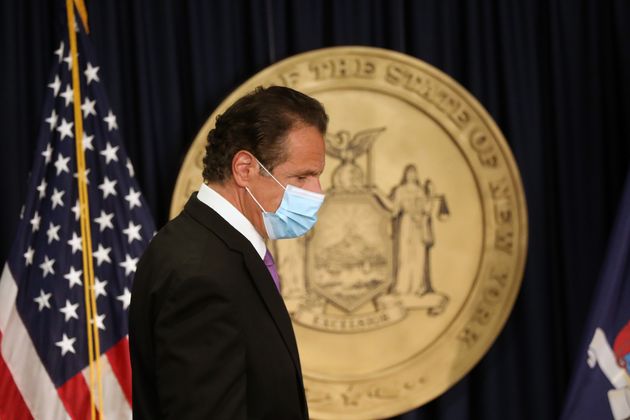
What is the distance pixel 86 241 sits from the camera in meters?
2.80

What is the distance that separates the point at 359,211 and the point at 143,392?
1.61 m

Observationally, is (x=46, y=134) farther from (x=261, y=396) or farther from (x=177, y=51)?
(x=261, y=396)

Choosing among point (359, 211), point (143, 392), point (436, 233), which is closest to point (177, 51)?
point (359, 211)

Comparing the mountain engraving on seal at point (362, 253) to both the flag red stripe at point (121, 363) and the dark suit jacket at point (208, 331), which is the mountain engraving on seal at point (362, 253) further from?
the dark suit jacket at point (208, 331)

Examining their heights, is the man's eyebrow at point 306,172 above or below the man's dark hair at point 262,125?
below

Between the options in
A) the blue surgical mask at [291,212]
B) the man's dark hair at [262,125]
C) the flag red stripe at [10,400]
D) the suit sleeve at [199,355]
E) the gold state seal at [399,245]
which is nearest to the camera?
the suit sleeve at [199,355]

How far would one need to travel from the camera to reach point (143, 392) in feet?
5.13

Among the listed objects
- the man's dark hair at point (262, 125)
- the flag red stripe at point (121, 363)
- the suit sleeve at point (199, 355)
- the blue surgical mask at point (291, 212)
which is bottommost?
the flag red stripe at point (121, 363)

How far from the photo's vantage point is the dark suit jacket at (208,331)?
1.39 meters

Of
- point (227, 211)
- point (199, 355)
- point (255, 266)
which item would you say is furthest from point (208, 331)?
point (227, 211)

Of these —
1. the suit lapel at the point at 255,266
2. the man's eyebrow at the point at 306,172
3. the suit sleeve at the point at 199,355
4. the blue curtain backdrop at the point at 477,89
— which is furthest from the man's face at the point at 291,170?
the blue curtain backdrop at the point at 477,89

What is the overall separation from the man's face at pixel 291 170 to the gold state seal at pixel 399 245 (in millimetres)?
1308

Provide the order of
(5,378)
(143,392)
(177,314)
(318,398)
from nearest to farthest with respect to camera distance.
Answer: (177,314), (143,392), (5,378), (318,398)

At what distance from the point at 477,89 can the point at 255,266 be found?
1.84 meters
